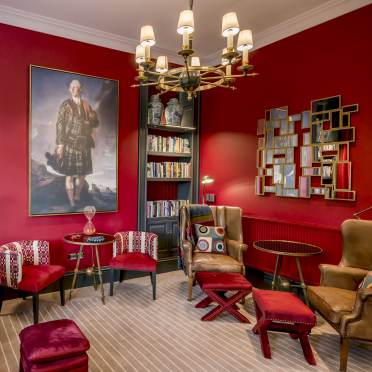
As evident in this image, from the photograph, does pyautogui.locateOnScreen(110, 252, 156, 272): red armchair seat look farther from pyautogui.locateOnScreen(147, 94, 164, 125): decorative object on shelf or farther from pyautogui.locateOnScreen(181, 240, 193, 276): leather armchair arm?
pyautogui.locateOnScreen(147, 94, 164, 125): decorative object on shelf

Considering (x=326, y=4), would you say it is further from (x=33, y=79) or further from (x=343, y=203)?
(x=33, y=79)

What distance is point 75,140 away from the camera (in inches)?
162

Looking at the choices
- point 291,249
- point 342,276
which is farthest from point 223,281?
point 342,276

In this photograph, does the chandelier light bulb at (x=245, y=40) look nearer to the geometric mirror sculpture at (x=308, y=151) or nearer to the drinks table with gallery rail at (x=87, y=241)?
the geometric mirror sculpture at (x=308, y=151)

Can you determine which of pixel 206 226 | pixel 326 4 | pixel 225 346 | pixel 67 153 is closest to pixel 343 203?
pixel 206 226

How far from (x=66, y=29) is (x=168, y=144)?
6.71ft

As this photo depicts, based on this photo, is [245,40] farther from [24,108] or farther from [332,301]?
[24,108]

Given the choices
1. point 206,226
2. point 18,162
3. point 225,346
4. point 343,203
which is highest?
point 18,162

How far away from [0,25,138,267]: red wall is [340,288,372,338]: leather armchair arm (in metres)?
3.10

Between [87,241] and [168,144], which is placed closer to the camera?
[87,241]

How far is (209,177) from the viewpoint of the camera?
507cm

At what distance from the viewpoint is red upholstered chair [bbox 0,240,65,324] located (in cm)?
308

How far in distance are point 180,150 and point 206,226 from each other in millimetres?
1447

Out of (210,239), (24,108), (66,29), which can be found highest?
(66,29)
